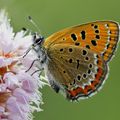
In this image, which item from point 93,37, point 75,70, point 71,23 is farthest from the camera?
point 71,23

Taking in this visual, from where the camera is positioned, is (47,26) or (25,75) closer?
(25,75)

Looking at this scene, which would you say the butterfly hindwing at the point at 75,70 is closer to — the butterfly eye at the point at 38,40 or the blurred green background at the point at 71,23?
the butterfly eye at the point at 38,40

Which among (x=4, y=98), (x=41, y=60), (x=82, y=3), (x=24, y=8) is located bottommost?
(x=4, y=98)

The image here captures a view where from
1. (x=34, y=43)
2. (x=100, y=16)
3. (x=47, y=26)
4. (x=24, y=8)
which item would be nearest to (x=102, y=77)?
(x=34, y=43)

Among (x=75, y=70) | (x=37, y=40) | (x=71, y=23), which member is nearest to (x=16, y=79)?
(x=37, y=40)

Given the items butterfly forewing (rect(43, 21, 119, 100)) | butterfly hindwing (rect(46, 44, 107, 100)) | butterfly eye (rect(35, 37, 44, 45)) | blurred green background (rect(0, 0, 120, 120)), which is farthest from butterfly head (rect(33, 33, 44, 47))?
blurred green background (rect(0, 0, 120, 120))

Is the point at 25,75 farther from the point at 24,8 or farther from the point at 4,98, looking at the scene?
the point at 24,8

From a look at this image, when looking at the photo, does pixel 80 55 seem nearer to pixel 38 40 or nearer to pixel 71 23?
pixel 38 40
